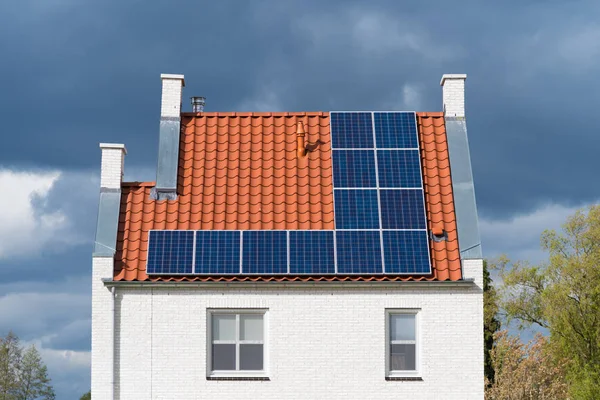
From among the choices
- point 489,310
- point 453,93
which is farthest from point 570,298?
point 453,93

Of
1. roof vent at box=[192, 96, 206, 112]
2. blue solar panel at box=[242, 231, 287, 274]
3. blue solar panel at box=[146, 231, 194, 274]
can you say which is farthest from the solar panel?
roof vent at box=[192, 96, 206, 112]

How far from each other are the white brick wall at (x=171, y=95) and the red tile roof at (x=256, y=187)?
0.56 m

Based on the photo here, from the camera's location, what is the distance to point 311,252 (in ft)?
76.2

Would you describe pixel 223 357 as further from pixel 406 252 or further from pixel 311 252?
pixel 406 252

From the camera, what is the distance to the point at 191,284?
74.4 ft

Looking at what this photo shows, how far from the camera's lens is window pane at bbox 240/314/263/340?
2291 centimetres

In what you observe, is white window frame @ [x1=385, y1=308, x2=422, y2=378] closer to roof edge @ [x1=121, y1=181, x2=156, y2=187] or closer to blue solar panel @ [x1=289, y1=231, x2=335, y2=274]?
blue solar panel @ [x1=289, y1=231, x2=335, y2=274]

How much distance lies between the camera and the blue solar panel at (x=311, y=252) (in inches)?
900

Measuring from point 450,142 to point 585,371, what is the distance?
111 ft

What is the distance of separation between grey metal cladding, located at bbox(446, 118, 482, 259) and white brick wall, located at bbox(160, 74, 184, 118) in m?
7.88

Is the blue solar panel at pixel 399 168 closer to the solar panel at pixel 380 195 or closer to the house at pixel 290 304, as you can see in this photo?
the solar panel at pixel 380 195

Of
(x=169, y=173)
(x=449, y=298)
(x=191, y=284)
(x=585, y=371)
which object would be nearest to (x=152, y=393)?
(x=191, y=284)

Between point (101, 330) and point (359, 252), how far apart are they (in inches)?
270

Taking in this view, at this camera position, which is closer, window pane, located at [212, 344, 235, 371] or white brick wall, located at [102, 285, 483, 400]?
white brick wall, located at [102, 285, 483, 400]
